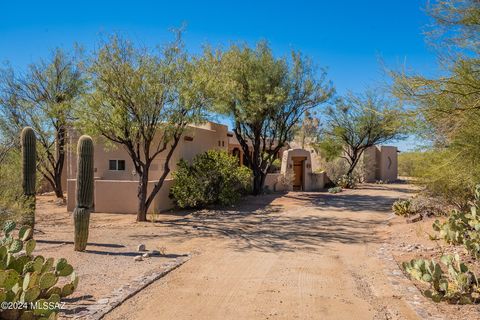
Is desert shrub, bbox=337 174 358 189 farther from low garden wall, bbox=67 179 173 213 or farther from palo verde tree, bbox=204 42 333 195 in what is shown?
low garden wall, bbox=67 179 173 213

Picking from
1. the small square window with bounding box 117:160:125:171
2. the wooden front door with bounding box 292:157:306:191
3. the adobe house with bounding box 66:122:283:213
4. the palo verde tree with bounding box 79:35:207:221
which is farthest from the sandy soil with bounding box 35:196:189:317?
the wooden front door with bounding box 292:157:306:191

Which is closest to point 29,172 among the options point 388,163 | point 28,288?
point 28,288

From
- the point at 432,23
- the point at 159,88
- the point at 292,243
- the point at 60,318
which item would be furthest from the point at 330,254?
the point at 159,88

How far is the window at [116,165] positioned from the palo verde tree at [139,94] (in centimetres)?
523

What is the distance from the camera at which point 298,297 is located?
233 inches

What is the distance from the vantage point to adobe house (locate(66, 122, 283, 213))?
1595 centimetres

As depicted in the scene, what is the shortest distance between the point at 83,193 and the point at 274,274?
4930 millimetres

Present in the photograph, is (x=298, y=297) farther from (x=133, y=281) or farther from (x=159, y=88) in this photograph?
(x=159, y=88)

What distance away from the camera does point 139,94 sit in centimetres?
1273

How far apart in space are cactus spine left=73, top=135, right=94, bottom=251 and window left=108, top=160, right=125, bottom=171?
9.33 metres

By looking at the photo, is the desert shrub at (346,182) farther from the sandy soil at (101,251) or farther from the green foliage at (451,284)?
the green foliage at (451,284)

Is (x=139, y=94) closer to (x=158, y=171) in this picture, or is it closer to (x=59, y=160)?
(x=158, y=171)

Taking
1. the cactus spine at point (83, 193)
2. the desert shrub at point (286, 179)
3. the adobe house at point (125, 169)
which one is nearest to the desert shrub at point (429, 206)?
the adobe house at point (125, 169)

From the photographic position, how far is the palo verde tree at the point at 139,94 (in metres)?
12.6
